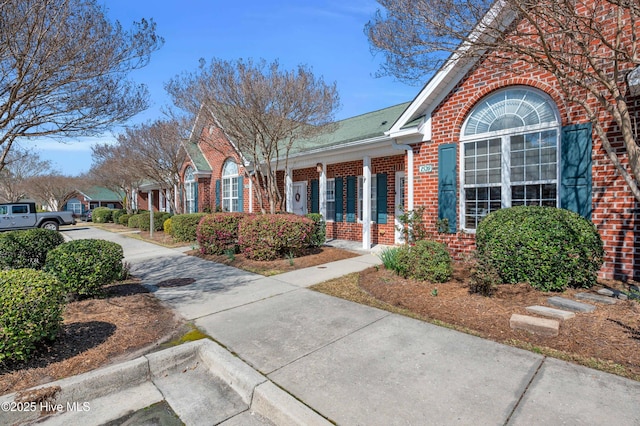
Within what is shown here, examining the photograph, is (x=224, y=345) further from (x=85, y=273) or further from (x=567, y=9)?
(x=567, y=9)

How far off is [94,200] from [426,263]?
59002 mm

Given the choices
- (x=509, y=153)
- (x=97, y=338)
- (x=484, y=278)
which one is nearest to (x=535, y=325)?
(x=484, y=278)

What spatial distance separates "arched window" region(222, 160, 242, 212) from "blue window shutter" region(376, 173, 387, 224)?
741cm

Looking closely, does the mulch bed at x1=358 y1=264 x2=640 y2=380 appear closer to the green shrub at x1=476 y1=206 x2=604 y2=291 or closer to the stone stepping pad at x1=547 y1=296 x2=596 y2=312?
the stone stepping pad at x1=547 y1=296 x2=596 y2=312

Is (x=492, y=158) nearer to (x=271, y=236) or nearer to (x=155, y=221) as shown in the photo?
(x=271, y=236)

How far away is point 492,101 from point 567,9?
10.1ft

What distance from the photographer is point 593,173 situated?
5.66 metres

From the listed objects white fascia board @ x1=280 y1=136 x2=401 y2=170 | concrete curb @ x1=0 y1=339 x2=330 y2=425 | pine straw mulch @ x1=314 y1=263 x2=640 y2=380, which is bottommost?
concrete curb @ x1=0 y1=339 x2=330 y2=425

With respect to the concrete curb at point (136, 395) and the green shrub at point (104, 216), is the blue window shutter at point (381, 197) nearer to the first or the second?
the concrete curb at point (136, 395)

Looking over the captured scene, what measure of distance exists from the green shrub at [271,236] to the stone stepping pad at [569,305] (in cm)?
578

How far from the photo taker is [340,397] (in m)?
2.75

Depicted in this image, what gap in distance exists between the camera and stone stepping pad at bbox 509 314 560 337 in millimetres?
3652

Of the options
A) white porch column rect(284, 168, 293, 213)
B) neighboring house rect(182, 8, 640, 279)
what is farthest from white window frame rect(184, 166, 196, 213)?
neighboring house rect(182, 8, 640, 279)

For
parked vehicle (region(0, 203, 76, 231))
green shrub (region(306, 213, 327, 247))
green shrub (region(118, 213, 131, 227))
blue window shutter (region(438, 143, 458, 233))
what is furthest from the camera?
green shrub (region(118, 213, 131, 227))
